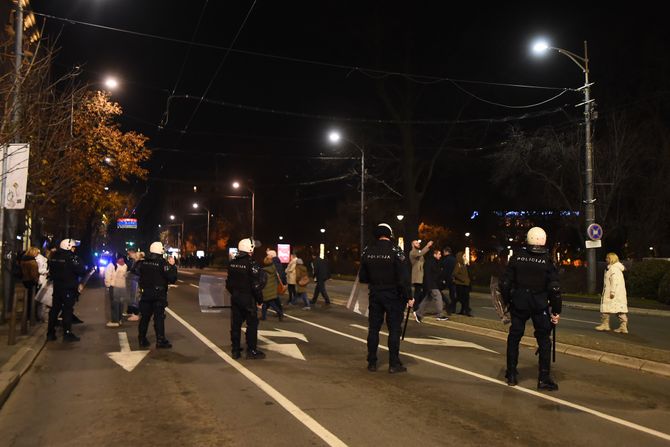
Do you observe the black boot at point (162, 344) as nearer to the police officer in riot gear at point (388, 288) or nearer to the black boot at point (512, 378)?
the police officer in riot gear at point (388, 288)

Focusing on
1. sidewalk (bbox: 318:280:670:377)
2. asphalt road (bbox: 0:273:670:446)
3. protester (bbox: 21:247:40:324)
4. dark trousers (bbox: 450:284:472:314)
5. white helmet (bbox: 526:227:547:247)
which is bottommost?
asphalt road (bbox: 0:273:670:446)

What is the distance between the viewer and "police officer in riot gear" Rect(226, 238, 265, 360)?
9.09m

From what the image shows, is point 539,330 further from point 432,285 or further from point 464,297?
point 464,297

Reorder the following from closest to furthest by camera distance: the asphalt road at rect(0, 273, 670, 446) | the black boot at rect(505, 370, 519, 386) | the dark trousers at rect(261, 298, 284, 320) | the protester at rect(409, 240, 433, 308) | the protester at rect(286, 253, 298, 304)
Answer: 1. the asphalt road at rect(0, 273, 670, 446)
2. the black boot at rect(505, 370, 519, 386)
3. the protester at rect(409, 240, 433, 308)
4. the dark trousers at rect(261, 298, 284, 320)
5. the protester at rect(286, 253, 298, 304)

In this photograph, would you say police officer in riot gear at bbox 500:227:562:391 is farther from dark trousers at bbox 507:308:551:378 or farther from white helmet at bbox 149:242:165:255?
white helmet at bbox 149:242:165:255

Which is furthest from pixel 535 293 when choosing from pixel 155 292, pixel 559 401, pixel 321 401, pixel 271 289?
pixel 271 289

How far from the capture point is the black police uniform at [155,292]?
401 inches

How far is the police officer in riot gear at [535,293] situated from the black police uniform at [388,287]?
4.29 feet

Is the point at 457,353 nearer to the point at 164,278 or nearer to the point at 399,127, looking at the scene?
the point at 164,278

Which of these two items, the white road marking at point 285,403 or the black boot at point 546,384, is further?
the black boot at point 546,384

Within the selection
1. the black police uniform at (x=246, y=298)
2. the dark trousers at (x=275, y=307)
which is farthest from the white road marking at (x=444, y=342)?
the dark trousers at (x=275, y=307)

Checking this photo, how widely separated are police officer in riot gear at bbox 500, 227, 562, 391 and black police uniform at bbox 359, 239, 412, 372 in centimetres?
131

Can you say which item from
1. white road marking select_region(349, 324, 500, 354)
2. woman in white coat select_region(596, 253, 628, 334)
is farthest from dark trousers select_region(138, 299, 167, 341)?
woman in white coat select_region(596, 253, 628, 334)

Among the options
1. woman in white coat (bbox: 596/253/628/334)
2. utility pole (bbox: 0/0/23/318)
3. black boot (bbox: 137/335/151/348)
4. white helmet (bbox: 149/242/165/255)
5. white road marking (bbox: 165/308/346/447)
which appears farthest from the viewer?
woman in white coat (bbox: 596/253/628/334)
